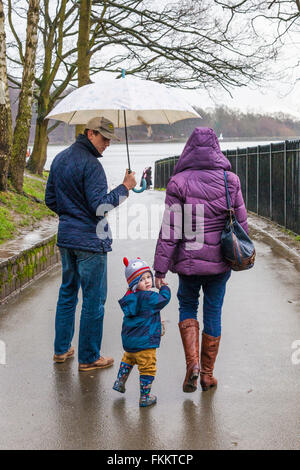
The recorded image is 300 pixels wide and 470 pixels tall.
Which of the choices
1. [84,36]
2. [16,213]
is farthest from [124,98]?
[84,36]

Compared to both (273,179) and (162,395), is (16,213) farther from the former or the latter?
(162,395)

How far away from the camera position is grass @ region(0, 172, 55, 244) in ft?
A: 34.1

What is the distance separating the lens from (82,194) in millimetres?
4648

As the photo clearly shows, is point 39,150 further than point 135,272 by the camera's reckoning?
Yes

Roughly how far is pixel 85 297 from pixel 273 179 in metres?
10.5

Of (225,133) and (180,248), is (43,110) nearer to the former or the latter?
(180,248)

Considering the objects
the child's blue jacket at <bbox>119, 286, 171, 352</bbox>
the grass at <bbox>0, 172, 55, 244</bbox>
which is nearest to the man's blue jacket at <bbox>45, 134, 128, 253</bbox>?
the child's blue jacket at <bbox>119, 286, 171, 352</bbox>

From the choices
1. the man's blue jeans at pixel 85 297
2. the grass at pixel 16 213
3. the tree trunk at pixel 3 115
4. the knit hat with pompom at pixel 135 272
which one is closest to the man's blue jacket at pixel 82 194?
the man's blue jeans at pixel 85 297

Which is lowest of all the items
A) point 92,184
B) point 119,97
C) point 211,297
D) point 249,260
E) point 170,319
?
point 170,319

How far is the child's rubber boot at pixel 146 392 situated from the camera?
13.6 feet

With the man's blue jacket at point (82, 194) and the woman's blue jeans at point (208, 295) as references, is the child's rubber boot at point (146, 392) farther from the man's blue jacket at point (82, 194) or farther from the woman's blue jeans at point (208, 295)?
the man's blue jacket at point (82, 194)

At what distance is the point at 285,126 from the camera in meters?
51.3

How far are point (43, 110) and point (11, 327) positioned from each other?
73.3 feet
